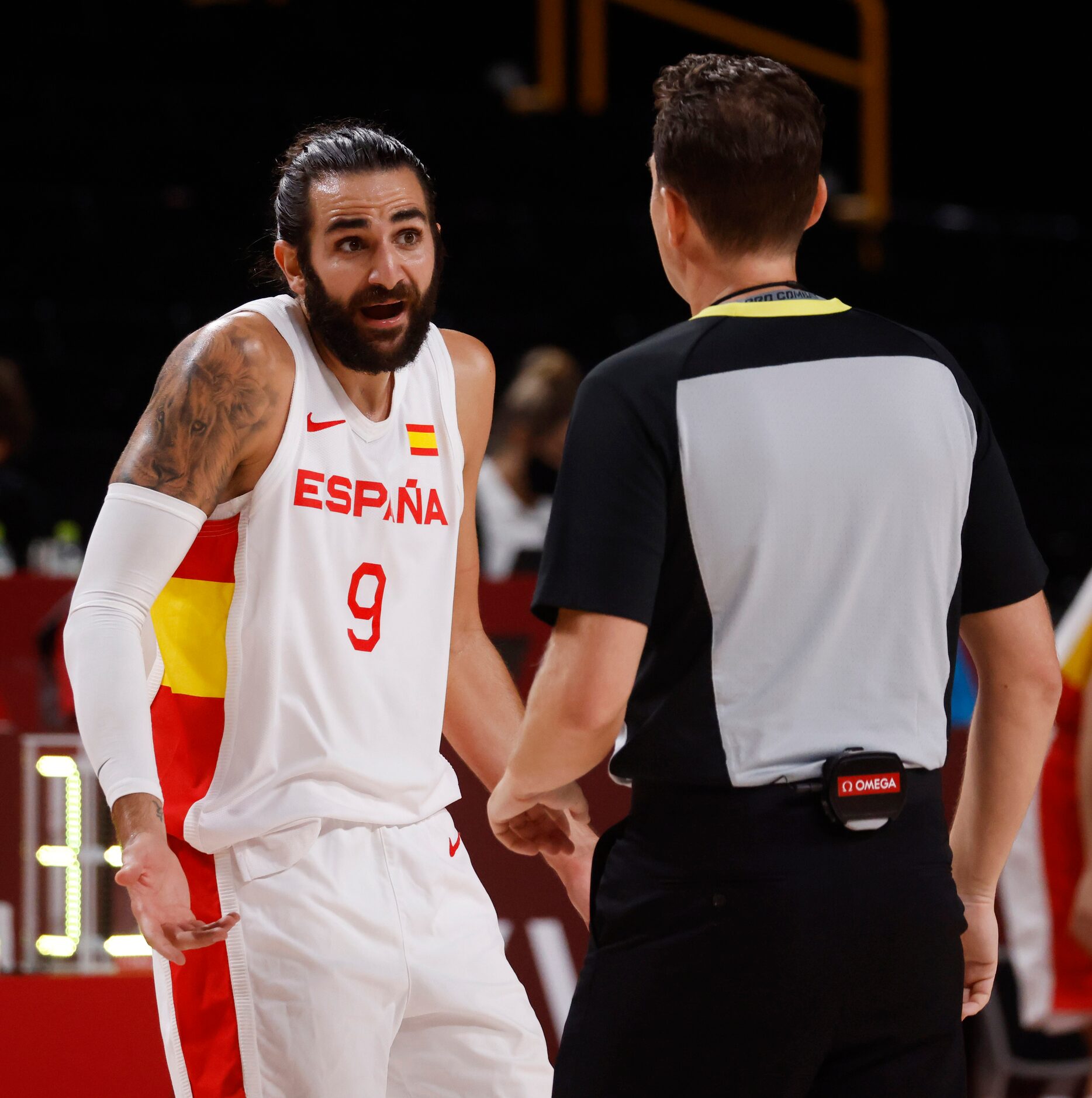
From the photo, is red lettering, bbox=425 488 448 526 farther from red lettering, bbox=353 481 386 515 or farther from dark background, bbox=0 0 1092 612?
dark background, bbox=0 0 1092 612

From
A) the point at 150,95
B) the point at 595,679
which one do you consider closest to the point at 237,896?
the point at 595,679

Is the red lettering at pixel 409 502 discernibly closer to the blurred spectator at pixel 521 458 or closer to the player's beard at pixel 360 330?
the player's beard at pixel 360 330

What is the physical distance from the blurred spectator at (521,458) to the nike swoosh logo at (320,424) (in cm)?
364

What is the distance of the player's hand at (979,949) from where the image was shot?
2062mm

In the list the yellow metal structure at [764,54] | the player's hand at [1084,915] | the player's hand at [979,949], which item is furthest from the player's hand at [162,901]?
the yellow metal structure at [764,54]

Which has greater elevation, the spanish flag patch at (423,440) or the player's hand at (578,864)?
the spanish flag patch at (423,440)

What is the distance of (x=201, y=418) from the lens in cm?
222

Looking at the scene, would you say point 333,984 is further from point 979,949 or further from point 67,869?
point 67,869

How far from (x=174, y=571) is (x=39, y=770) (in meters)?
1.46

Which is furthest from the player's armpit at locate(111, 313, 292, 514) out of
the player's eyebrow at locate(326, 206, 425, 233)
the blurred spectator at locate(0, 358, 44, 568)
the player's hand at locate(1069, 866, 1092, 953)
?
the blurred spectator at locate(0, 358, 44, 568)

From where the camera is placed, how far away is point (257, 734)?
2.28m

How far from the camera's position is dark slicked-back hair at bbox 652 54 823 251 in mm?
1847

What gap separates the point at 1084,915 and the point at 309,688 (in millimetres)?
1166

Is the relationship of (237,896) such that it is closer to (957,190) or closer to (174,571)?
(174,571)
